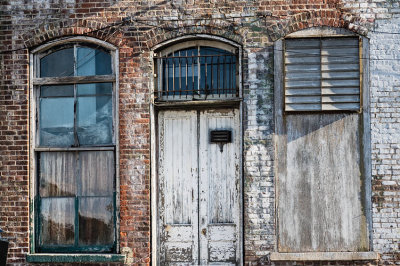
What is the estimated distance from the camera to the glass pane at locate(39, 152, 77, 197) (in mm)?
7883

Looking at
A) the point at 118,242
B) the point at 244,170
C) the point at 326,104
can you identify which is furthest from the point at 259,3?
the point at 118,242

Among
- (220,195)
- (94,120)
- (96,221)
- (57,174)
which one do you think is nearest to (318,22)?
(220,195)

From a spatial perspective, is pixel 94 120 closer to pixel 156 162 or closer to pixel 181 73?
pixel 156 162

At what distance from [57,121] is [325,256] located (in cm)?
438

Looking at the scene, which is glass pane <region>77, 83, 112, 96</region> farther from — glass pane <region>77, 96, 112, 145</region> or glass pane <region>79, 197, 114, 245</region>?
glass pane <region>79, 197, 114, 245</region>

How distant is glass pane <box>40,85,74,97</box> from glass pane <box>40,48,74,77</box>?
0.18 meters

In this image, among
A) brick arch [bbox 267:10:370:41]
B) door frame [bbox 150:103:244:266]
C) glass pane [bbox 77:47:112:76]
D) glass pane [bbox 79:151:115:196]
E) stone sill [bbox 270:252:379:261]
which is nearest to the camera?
stone sill [bbox 270:252:379:261]

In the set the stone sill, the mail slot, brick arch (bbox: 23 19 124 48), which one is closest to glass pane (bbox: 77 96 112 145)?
brick arch (bbox: 23 19 124 48)

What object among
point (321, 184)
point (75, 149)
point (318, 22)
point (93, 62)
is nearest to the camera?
point (321, 184)

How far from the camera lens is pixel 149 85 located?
25.3 ft

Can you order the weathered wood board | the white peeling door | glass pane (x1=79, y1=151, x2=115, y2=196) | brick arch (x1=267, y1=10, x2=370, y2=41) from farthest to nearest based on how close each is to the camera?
glass pane (x1=79, y1=151, x2=115, y2=196)
the white peeling door
brick arch (x1=267, y1=10, x2=370, y2=41)
the weathered wood board

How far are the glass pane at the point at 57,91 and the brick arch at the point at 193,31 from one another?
→ 1.38 m

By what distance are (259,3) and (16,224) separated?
189 inches

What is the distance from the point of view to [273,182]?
7422 mm
